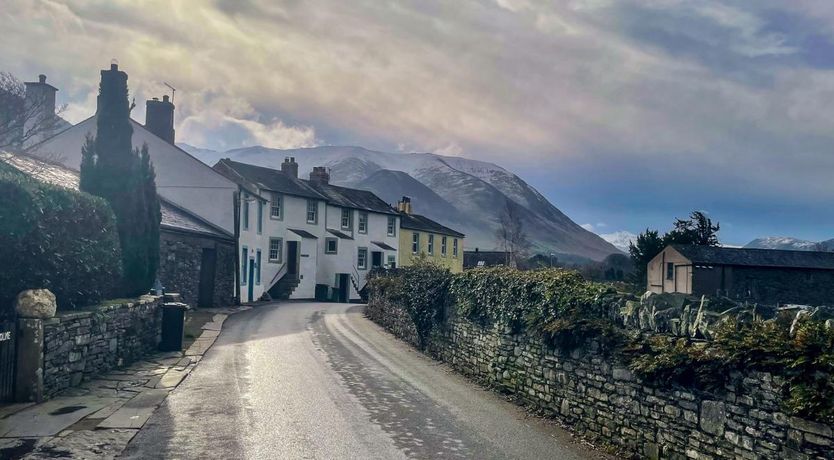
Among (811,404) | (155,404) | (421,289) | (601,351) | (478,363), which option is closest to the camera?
(811,404)

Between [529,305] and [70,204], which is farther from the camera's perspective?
[70,204]

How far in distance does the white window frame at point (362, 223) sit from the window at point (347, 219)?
0.91 m

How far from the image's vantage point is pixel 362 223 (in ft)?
184

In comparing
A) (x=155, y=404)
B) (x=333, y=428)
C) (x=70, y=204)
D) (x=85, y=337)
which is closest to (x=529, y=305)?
(x=333, y=428)

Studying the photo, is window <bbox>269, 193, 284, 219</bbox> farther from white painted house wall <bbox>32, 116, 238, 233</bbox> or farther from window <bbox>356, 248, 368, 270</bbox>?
window <bbox>356, 248, 368, 270</bbox>

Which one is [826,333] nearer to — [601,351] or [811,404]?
[811,404]

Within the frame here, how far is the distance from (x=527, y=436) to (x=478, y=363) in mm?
4921

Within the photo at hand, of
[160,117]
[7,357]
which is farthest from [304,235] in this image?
[7,357]

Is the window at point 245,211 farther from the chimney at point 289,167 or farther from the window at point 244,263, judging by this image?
the chimney at point 289,167

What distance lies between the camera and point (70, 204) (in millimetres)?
13750

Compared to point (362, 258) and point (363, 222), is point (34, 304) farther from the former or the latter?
point (363, 222)

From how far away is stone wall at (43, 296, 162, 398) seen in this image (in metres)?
11.7

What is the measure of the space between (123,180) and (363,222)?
1471 inches

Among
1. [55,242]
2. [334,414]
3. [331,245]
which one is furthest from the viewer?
[331,245]
